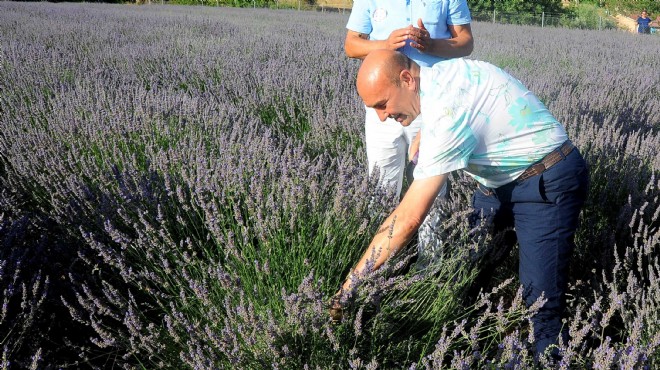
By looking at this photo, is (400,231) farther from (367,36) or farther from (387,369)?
(367,36)

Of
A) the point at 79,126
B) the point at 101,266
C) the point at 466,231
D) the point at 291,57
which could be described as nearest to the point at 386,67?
the point at 466,231

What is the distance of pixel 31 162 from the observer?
2582 millimetres

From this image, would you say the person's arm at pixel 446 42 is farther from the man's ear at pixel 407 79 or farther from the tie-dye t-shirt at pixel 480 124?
the man's ear at pixel 407 79

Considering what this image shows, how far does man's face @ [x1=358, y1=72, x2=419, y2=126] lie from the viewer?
145cm

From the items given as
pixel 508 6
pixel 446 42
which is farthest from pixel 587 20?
pixel 446 42

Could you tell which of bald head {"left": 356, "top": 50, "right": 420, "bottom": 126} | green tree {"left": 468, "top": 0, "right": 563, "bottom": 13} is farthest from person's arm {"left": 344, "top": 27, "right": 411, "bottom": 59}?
green tree {"left": 468, "top": 0, "right": 563, "bottom": 13}

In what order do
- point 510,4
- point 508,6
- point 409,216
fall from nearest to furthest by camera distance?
point 409,216 < point 508,6 < point 510,4

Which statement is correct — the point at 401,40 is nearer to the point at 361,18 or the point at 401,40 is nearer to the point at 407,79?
the point at 361,18

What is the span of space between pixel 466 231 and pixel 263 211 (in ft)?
2.19

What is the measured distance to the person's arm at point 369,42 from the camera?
204 cm

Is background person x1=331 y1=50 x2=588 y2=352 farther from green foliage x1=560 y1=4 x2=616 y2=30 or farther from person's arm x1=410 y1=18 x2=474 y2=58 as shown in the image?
green foliage x1=560 y1=4 x2=616 y2=30

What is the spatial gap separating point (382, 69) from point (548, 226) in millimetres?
732

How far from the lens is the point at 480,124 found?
150 cm

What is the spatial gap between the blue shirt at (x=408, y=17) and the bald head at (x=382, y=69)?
0.77 metres
